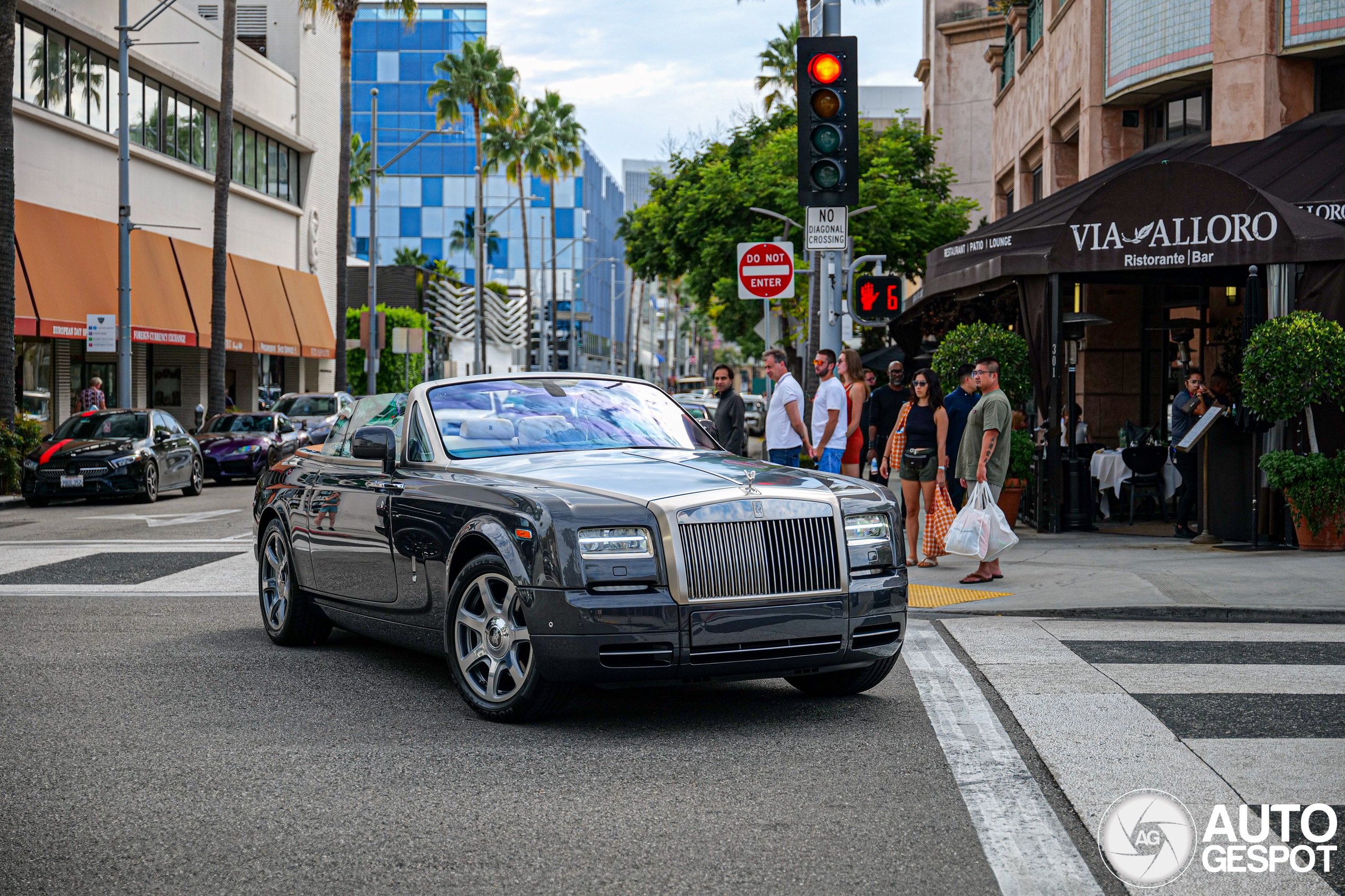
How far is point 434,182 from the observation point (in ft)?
315

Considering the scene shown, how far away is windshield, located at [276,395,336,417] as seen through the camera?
32000 millimetres

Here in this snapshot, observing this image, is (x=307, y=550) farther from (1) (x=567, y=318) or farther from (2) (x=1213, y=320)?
(1) (x=567, y=318)

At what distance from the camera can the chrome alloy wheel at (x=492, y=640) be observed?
246 inches

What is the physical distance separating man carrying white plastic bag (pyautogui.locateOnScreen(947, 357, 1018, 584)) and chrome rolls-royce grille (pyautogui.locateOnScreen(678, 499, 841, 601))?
17.0ft

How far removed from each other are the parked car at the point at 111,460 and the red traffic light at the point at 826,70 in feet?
46.5

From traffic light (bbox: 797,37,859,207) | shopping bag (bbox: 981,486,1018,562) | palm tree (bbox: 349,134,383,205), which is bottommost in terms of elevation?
shopping bag (bbox: 981,486,1018,562)

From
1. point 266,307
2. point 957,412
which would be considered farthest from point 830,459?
point 266,307

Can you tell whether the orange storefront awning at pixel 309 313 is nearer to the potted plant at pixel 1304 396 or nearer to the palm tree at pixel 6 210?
the palm tree at pixel 6 210

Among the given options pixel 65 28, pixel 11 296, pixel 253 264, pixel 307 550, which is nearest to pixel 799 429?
pixel 307 550

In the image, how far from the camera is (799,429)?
13391 mm

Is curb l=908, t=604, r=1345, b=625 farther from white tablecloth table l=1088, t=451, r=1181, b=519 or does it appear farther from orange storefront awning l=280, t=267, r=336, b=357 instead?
orange storefront awning l=280, t=267, r=336, b=357

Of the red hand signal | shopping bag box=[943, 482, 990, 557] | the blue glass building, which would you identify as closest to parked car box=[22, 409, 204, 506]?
the red hand signal

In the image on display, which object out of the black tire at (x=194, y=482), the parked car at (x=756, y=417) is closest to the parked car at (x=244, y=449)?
the black tire at (x=194, y=482)

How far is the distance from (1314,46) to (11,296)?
64.4 feet
